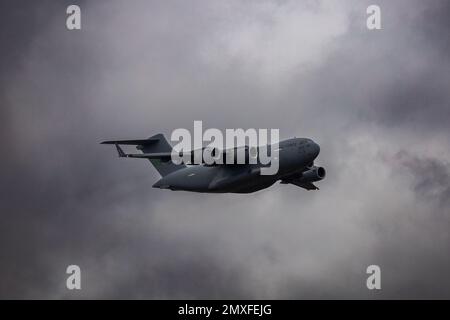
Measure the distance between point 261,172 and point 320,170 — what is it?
575cm

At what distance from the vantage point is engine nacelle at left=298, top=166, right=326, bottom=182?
4791 centimetres

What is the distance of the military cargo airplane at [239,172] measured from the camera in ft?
140

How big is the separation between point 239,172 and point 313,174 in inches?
219

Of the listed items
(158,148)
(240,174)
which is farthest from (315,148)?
(158,148)

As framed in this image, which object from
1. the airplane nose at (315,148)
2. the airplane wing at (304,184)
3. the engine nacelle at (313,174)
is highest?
the airplane nose at (315,148)

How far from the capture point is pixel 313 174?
157ft

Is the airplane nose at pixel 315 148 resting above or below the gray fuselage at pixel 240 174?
above

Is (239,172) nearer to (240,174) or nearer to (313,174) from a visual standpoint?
(240,174)

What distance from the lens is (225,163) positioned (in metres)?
43.8

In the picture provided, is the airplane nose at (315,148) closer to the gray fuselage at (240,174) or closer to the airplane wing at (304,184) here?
the gray fuselage at (240,174)

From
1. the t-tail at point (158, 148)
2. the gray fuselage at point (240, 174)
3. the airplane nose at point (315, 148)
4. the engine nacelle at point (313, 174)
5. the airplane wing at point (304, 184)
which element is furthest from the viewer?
the t-tail at point (158, 148)

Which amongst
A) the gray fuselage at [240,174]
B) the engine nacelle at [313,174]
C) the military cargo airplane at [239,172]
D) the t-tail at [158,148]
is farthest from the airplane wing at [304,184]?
the t-tail at [158,148]
